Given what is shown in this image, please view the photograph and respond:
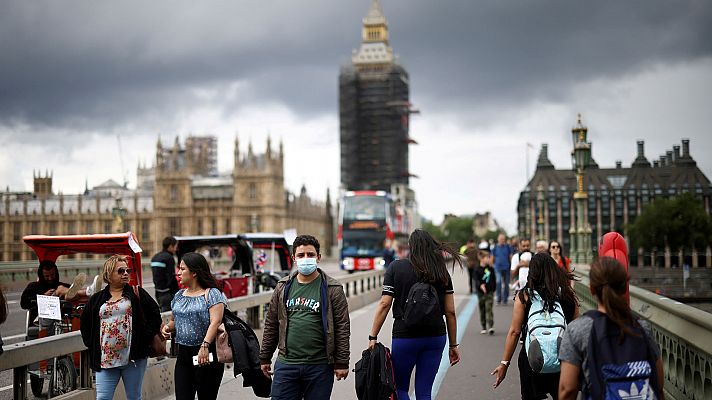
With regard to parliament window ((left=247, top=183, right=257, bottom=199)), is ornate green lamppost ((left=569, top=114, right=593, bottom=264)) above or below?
below

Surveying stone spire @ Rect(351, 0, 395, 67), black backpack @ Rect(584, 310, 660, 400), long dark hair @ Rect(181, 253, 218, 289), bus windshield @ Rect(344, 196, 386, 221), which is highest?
stone spire @ Rect(351, 0, 395, 67)

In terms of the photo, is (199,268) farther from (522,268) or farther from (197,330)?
(522,268)

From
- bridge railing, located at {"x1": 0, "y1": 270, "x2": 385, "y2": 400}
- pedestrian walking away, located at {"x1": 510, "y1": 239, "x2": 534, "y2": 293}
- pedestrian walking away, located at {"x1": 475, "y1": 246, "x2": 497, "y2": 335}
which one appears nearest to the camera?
bridge railing, located at {"x1": 0, "y1": 270, "x2": 385, "y2": 400}

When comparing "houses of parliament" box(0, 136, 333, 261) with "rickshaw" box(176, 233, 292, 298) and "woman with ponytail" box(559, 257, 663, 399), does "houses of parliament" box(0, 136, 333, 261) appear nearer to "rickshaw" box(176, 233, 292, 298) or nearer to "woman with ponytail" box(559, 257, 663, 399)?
"rickshaw" box(176, 233, 292, 298)

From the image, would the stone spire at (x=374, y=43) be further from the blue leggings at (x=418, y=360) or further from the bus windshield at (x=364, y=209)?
the blue leggings at (x=418, y=360)

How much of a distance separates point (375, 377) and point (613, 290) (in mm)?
2261

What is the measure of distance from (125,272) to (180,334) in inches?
25.5

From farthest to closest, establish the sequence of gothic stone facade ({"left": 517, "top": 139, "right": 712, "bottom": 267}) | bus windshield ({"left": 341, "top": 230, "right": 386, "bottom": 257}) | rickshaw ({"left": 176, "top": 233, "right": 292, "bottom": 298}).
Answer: gothic stone facade ({"left": 517, "top": 139, "right": 712, "bottom": 267}) < bus windshield ({"left": 341, "top": 230, "right": 386, "bottom": 257}) < rickshaw ({"left": 176, "top": 233, "right": 292, "bottom": 298})

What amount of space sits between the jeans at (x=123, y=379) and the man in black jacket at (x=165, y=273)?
6431 mm

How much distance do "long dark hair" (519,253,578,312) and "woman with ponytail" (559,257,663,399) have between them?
1.61 m

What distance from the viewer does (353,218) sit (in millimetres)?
44156

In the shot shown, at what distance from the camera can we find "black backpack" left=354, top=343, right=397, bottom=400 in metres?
6.11

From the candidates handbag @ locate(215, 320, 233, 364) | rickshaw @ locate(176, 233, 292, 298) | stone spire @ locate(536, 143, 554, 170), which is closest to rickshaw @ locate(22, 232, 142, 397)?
handbag @ locate(215, 320, 233, 364)

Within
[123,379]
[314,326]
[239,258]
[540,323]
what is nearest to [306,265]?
[314,326]
